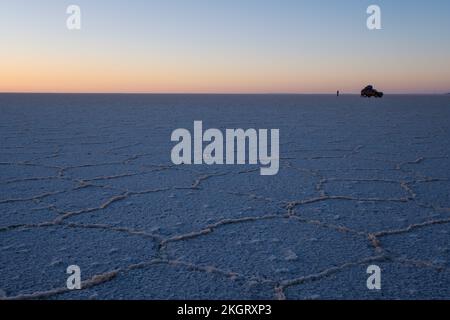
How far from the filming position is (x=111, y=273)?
1200mm

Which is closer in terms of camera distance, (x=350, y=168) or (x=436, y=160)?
(x=350, y=168)

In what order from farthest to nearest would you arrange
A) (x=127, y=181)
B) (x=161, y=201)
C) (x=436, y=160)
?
(x=436, y=160)
(x=127, y=181)
(x=161, y=201)

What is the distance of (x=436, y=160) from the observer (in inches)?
122

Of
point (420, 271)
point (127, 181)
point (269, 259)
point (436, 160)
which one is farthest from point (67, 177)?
point (436, 160)

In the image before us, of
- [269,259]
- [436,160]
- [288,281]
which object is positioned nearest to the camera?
[288,281]

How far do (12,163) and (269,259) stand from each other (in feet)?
7.11

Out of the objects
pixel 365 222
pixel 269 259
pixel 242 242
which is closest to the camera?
pixel 269 259

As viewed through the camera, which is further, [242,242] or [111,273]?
[242,242]

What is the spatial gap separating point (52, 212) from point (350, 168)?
6.00 feet

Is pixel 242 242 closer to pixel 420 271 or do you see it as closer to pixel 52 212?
pixel 420 271

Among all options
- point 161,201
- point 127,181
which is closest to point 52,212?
point 161,201

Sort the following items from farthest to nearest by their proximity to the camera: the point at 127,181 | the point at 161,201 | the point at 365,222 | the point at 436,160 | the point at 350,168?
the point at 436,160 < the point at 350,168 < the point at 127,181 < the point at 161,201 < the point at 365,222

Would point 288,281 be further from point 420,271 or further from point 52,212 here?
point 52,212

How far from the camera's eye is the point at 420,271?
123 cm
